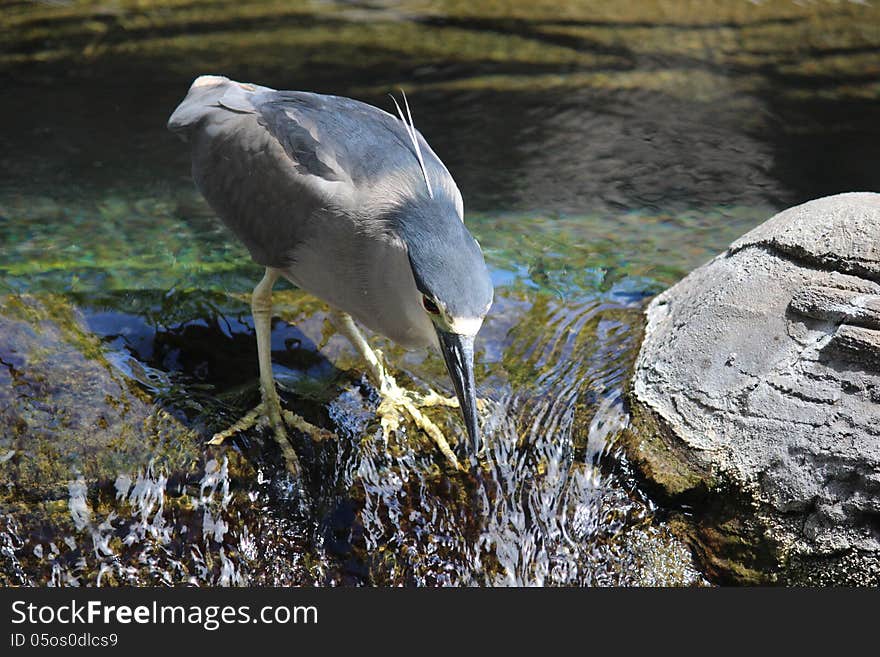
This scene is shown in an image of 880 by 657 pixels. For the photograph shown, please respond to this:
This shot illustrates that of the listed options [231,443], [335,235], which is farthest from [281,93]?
[231,443]

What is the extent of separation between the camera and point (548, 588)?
3674 millimetres

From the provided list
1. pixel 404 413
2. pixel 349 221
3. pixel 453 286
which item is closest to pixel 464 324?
pixel 453 286

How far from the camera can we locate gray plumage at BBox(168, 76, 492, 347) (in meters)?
3.33

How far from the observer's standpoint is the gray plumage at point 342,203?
3334 mm

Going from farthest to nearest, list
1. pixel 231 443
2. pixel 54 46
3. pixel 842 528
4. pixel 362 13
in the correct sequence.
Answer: pixel 362 13
pixel 54 46
pixel 231 443
pixel 842 528

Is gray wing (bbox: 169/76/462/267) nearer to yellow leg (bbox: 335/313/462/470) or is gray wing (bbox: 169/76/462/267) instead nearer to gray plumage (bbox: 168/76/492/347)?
gray plumage (bbox: 168/76/492/347)

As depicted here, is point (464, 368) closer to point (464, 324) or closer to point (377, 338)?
point (464, 324)

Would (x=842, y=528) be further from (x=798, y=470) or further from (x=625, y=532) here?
(x=625, y=532)

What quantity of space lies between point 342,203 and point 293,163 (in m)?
0.36

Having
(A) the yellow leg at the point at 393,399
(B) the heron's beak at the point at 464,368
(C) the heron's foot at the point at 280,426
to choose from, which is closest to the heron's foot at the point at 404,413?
(A) the yellow leg at the point at 393,399

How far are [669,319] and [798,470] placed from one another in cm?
101

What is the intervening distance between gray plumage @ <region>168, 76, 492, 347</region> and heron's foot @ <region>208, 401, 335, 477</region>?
0.51 metres

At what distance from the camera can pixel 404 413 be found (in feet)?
13.2

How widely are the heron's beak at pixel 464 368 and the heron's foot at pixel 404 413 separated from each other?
64cm
